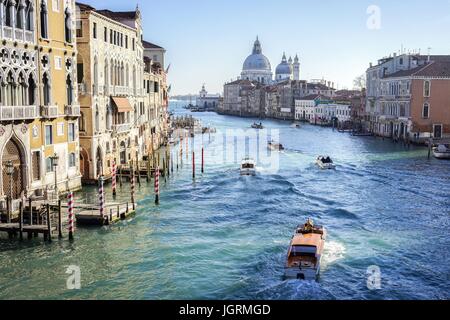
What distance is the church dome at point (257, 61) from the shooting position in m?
166

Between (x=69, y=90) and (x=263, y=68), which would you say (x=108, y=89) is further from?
(x=263, y=68)

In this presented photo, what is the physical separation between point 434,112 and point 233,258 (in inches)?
1479

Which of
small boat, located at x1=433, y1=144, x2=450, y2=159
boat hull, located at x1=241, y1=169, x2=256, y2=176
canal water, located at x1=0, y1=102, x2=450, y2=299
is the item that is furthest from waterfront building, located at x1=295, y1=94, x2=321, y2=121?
canal water, located at x1=0, y1=102, x2=450, y2=299

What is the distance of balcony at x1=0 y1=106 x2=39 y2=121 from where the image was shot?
18.0m

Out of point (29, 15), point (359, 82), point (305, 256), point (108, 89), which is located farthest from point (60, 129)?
point (359, 82)

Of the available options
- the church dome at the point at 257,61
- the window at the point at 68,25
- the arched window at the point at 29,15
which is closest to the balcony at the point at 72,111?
the window at the point at 68,25

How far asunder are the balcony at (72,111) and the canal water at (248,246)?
11.1ft

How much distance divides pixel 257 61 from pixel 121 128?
141278 mm

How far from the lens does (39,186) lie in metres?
20.4

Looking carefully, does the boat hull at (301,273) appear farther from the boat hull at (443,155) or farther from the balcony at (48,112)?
the boat hull at (443,155)

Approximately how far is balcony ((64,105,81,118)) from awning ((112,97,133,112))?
4.44 metres

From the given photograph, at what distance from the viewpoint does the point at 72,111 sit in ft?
74.1
